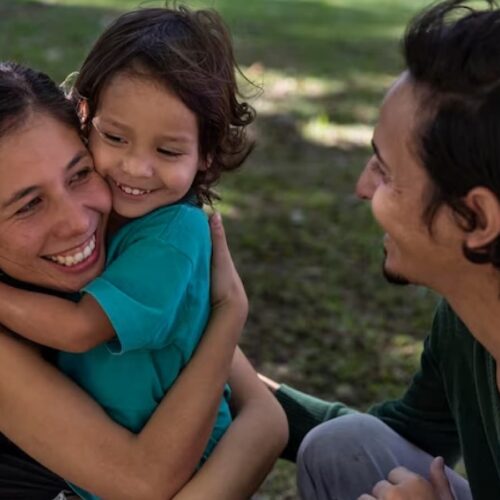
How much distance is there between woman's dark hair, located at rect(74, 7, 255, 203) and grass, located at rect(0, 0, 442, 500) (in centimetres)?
67

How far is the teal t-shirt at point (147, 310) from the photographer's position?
221cm

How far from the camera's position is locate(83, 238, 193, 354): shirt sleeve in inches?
86.2

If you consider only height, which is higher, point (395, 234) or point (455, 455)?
point (395, 234)

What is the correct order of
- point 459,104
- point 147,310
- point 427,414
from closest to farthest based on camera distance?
point 459,104 → point 147,310 → point 427,414

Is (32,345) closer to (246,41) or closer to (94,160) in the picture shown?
(94,160)

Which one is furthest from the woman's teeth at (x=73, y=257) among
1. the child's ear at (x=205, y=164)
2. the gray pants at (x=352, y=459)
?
the gray pants at (x=352, y=459)

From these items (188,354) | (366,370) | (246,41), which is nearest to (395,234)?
(188,354)

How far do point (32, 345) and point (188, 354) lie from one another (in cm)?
33

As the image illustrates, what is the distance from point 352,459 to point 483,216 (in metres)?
0.82

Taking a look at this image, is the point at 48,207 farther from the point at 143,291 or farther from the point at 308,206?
the point at 308,206

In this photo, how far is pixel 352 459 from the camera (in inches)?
99.7

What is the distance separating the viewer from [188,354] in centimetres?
238

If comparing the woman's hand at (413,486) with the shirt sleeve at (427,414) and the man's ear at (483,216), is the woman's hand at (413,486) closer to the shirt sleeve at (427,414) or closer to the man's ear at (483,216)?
the shirt sleeve at (427,414)

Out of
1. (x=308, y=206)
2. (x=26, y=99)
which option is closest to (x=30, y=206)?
(x=26, y=99)
